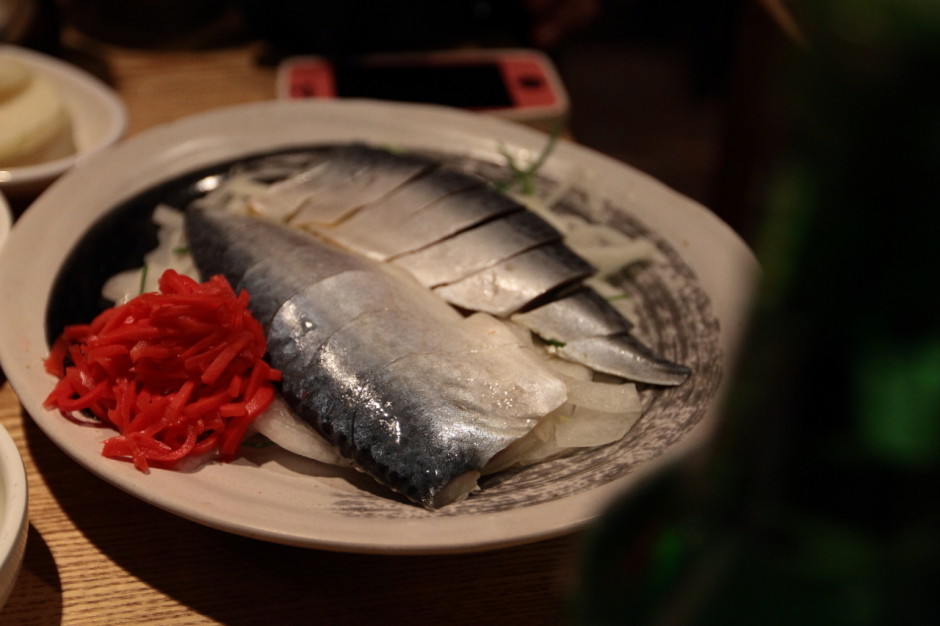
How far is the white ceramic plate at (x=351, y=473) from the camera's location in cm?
111

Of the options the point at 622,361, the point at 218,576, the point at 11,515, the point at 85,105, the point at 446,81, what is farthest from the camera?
the point at 446,81

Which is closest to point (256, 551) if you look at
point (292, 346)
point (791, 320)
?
point (292, 346)

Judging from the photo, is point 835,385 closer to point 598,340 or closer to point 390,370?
Answer: point 390,370

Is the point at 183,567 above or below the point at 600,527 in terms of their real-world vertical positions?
below

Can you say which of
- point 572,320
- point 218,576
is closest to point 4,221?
point 218,576

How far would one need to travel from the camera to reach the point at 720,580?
0.45 meters

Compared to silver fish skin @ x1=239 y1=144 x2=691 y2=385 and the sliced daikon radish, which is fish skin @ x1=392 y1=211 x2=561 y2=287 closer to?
silver fish skin @ x1=239 y1=144 x2=691 y2=385

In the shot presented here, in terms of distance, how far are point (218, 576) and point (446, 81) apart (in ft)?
5.58

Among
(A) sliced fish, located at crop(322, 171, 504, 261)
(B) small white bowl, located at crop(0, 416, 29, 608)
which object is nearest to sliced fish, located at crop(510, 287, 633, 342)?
(A) sliced fish, located at crop(322, 171, 504, 261)

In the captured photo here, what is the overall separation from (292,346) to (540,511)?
505mm

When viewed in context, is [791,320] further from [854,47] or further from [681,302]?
[681,302]

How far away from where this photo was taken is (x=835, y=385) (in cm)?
37

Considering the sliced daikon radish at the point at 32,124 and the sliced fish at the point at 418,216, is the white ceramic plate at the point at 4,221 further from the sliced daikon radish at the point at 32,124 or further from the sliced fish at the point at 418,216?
the sliced fish at the point at 418,216

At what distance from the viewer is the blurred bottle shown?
0.31 m
